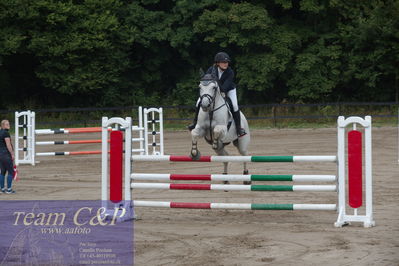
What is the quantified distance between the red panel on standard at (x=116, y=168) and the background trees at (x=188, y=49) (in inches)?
995

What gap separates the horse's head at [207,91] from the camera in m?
12.1

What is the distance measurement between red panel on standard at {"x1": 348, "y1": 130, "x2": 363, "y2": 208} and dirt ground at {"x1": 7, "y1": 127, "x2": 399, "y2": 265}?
44 centimetres

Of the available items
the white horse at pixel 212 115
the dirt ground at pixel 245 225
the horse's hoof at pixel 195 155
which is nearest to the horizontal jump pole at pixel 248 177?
the horse's hoof at pixel 195 155

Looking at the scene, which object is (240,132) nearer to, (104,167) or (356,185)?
(104,167)

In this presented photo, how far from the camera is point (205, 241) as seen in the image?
393 inches

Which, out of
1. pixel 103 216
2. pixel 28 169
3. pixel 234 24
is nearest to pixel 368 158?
pixel 103 216

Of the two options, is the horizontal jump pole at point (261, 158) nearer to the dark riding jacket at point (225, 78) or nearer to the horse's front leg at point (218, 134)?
the horse's front leg at point (218, 134)

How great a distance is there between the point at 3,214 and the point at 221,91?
4231mm

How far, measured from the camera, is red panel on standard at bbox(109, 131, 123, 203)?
11695 mm

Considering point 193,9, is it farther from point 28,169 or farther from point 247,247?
point 247,247

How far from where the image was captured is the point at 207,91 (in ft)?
40.3

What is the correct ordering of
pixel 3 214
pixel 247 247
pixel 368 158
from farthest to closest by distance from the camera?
pixel 3 214 < pixel 368 158 < pixel 247 247

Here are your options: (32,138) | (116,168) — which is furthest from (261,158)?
Answer: (32,138)

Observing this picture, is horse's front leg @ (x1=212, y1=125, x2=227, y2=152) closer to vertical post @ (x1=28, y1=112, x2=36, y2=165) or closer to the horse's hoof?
the horse's hoof
